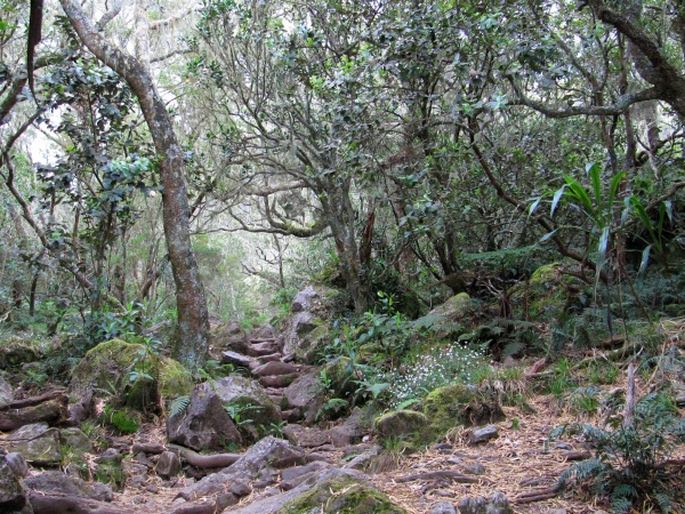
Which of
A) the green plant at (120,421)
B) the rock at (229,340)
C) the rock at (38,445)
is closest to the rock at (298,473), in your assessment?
the rock at (38,445)

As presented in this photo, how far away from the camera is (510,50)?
569cm

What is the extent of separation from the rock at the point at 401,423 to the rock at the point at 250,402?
151 centimetres

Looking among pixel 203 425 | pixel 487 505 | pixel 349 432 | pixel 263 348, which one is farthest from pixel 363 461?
pixel 263 348

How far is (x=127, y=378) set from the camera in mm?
5613

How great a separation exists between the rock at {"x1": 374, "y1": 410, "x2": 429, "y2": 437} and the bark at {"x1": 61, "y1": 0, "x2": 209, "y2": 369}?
344cm

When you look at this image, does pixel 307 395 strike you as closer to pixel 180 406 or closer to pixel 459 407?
pixel 180 406

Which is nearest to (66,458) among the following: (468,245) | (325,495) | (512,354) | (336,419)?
(325,495)

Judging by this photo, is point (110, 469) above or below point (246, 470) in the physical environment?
above

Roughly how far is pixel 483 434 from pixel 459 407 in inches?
16.5

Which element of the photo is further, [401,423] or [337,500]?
[401,423]

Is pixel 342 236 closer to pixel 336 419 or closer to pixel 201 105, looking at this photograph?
pixel 336 419

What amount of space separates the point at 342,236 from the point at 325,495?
6.88 m

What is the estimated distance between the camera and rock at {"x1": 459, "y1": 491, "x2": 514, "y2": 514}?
2572 mm

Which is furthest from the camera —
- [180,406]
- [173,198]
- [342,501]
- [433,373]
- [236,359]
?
[236,359]
